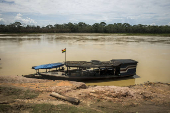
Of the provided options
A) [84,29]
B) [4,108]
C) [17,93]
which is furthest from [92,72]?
[84,29]

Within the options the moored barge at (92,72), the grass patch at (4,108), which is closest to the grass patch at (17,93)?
the grass patch at (4,108)

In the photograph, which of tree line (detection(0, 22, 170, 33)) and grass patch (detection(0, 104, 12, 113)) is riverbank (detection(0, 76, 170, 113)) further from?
tree line (detection(0, 22, 170, 33))

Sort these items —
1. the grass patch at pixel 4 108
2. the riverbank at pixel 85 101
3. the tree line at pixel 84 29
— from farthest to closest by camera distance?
the tree line at pixel 84 29, the riverbank at pixel 85 101, the grass patch at pixel 4 108

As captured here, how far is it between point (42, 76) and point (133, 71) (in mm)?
8900

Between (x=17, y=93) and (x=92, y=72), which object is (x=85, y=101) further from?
(x=92, y=72)

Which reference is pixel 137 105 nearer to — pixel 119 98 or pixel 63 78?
pixel 119 98

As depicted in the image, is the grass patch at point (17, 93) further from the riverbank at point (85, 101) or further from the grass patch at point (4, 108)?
the grass patch at point (4, 108)

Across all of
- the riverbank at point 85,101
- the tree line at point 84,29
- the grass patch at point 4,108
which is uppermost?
the tree line at point 84,29

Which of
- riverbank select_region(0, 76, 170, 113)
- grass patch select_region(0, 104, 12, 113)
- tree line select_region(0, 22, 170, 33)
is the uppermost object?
tree line select_region(0, 22, 170, 33)

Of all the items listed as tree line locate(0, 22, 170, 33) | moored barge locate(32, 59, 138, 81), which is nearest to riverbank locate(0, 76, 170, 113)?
moored barge locate(32, 59, 138, 81)

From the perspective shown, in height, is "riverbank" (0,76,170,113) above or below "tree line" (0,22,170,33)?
below

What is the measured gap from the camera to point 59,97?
22.3ft

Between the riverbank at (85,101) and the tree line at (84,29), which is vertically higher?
the tree line at (84,29)

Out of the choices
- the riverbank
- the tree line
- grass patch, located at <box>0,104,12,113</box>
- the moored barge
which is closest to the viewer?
grass patch, located at <box>0,104,12,113</box>
